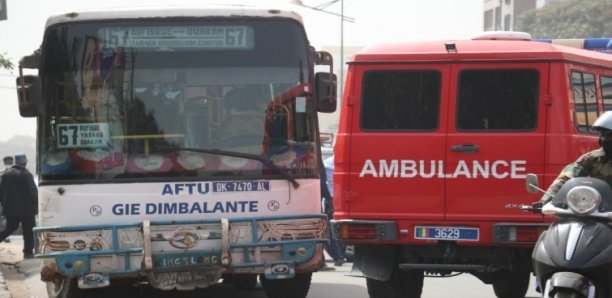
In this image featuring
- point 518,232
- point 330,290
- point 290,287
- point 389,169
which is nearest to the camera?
point 518,232

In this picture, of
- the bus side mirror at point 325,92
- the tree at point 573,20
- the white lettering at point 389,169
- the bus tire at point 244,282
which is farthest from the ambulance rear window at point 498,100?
the tree at point 573,20

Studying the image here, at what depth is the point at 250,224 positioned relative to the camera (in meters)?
9.73

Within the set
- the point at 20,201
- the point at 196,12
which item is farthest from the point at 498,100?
the point at 20,201

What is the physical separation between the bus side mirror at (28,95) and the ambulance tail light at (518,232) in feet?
13.0

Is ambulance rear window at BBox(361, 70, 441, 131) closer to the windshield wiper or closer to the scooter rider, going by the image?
the windshield wiper

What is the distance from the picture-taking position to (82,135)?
32.1ft

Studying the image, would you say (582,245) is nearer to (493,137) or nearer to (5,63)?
(493,137)

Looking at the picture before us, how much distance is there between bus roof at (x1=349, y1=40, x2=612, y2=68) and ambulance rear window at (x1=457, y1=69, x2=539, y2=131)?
5.2 inches

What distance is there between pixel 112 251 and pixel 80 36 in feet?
6.06

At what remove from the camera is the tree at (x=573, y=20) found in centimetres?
7544

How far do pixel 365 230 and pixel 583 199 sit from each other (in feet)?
11.8

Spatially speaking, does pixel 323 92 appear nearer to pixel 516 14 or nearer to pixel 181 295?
pixel 181 295

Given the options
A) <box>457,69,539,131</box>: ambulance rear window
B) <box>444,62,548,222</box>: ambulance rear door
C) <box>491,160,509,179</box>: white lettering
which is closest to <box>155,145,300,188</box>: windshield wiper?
<box>444,62,548,222</box>: ambulance rear door

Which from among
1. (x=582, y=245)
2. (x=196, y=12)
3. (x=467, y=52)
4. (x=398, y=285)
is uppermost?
(x=196, y=12)
